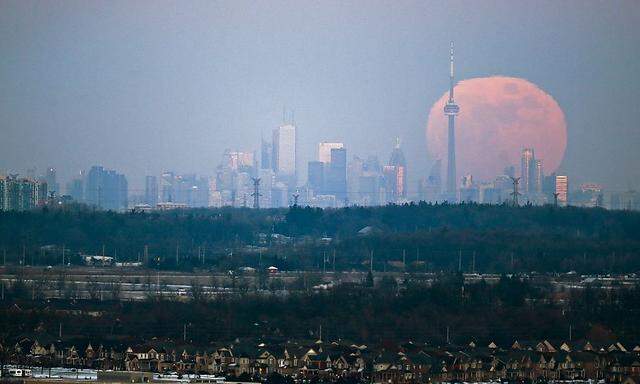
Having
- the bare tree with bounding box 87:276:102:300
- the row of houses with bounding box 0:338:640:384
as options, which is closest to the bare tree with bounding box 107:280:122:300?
the bare tree with bounding box 87:276:102:300

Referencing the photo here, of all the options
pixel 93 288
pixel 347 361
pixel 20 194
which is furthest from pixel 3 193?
pixel 347 361

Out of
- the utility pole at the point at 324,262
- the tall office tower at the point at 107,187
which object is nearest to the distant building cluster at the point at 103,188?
the tall office tower at the point at 107,187

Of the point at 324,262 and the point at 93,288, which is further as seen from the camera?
the point at 324,262

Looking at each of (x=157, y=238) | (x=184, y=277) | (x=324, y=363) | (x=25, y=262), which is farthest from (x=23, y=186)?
(x=324, y=363)

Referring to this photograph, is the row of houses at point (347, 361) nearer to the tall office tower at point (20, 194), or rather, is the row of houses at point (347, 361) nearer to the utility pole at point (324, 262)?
the utility pole at point (324, 262)

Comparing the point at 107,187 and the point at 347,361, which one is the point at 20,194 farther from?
the point at 347,361

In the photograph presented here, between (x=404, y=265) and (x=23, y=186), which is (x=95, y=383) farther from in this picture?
(x=23, y=186)

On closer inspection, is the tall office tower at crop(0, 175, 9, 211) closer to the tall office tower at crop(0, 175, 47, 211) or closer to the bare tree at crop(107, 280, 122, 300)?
the tall office tower at crop(0, 175, 47, 211)
